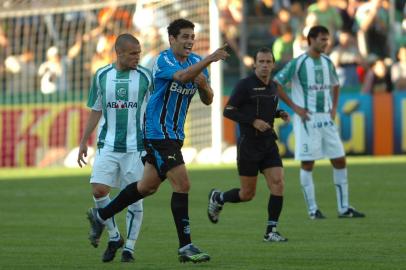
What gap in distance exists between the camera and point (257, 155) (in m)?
12.9

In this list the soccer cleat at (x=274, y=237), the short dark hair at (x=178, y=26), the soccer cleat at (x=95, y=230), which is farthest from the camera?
the soccer cleat at (x=274, y=237)

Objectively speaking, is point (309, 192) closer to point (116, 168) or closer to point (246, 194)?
point (246, 194)

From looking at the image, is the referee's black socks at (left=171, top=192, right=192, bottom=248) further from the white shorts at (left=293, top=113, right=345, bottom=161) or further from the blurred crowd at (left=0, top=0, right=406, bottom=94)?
the blurred crowd at (left=0, top=0, right=406, bottom=94)

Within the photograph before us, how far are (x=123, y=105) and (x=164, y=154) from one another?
0.80 m

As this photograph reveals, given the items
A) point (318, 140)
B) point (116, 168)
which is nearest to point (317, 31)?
point (318, 140)

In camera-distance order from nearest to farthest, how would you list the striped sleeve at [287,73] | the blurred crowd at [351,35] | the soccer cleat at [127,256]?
1. the soccer cleat at [127,256]
2. the striped sleeve at [287,73]
3. the blurred crowd at [351,35]

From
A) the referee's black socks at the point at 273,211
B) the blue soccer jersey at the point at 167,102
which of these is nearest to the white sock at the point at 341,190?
the referee's black socks at the point at 273,211

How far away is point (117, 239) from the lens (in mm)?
10844

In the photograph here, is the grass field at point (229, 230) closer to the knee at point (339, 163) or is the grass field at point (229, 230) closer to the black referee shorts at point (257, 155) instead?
the knee at point (339, 163)

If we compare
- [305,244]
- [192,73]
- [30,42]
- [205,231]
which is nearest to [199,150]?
[30,42]

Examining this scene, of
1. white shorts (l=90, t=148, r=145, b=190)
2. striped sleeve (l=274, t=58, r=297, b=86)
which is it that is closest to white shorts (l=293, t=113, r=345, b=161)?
striped sleeve (l=274, t=58, r=297, b=86)

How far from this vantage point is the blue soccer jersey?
34.2ft

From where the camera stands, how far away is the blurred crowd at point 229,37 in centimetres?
2816

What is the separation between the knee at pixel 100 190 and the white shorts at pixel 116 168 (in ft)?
0.14
